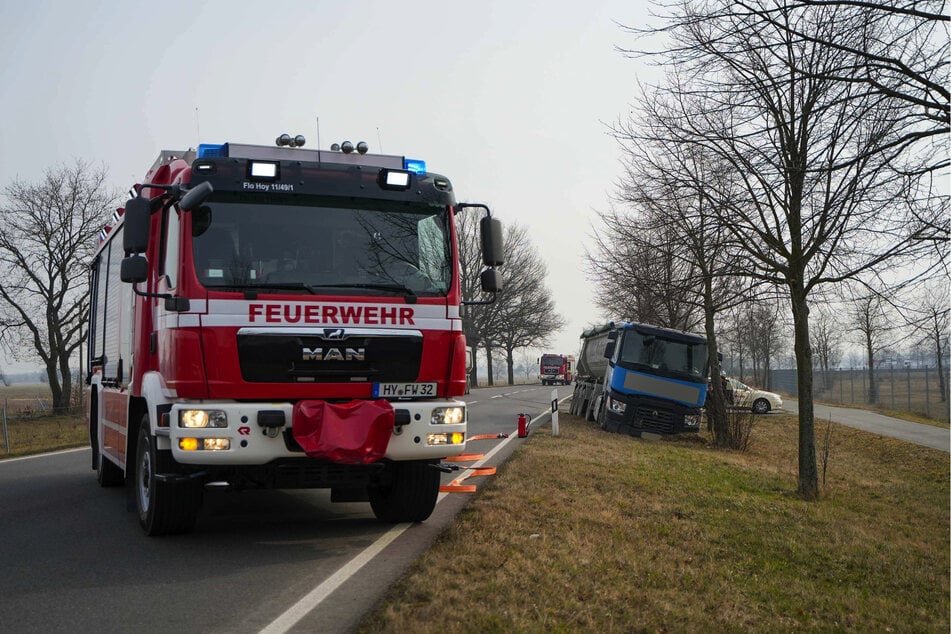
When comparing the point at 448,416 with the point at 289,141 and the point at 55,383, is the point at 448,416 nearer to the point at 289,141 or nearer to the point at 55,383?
the point at 289,141

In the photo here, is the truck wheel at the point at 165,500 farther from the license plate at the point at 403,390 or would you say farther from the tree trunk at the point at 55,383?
the tree trunk at the point at 55,383

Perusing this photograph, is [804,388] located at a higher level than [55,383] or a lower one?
higher

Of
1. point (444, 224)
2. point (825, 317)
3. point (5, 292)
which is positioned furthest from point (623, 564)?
point (5, 292)

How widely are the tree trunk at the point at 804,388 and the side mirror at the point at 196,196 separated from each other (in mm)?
8310

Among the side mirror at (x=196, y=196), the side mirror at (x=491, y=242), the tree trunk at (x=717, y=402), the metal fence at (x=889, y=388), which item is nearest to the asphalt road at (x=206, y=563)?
the side mirror at (x=491, y=242)

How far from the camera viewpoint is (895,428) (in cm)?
2741

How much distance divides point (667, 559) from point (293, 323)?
3361 millimetres

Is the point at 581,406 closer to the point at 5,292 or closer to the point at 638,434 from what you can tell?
the point at 638,434

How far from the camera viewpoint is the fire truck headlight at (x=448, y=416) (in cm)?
718

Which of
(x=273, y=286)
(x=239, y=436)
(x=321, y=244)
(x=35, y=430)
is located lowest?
(x=35, y=430)

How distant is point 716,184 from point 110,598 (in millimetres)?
9147

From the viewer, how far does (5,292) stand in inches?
1243

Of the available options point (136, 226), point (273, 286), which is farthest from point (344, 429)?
point (136, 226)

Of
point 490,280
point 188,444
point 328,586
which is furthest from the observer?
point 490,280
